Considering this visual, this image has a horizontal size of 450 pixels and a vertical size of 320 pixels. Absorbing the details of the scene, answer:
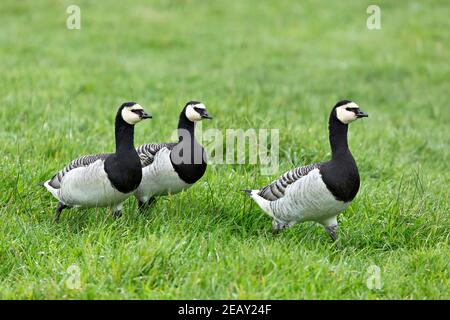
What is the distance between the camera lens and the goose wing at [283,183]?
21.1 ft

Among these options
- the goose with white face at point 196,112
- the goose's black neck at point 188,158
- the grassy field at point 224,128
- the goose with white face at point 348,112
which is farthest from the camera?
the goose with white face at point 196,112

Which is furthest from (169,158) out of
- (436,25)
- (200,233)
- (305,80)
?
(436,25)

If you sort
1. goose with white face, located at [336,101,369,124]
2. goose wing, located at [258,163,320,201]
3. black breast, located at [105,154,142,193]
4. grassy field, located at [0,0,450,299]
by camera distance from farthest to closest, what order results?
goose wing, located at [258,163,320,201]
goose with white face, located at [336,101,369,124]
black breast, located at [105,154,142,193]
grassy field, located at [0,0,450,299]

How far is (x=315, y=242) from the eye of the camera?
6.54 meters

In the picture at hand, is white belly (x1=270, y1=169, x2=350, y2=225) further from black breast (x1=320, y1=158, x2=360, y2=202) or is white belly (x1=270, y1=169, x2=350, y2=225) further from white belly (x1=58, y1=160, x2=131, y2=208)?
white belly (x1=58, y1=160, x2=131, y2=208)

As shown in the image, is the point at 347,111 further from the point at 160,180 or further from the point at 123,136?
the point at 123,136

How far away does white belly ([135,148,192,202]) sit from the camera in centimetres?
660

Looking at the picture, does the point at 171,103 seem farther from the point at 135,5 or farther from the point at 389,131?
the point at 135,5

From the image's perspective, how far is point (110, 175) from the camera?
244 inches

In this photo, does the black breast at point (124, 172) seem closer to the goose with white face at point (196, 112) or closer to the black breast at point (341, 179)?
the goose with white face at point (196, 112)

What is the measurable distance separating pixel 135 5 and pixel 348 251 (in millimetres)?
14795

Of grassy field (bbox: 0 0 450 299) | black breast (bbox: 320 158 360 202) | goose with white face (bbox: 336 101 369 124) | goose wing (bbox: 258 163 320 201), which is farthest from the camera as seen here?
goose wing (bbox: 258 163 320 201)

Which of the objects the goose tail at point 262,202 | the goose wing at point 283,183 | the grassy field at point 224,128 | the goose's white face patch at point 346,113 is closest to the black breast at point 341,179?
the goose wing at point 283,183

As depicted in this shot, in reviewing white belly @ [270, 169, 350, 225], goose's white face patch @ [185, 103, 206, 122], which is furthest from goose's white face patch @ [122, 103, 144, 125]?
white belly @ [270, 169, 350, 225]
